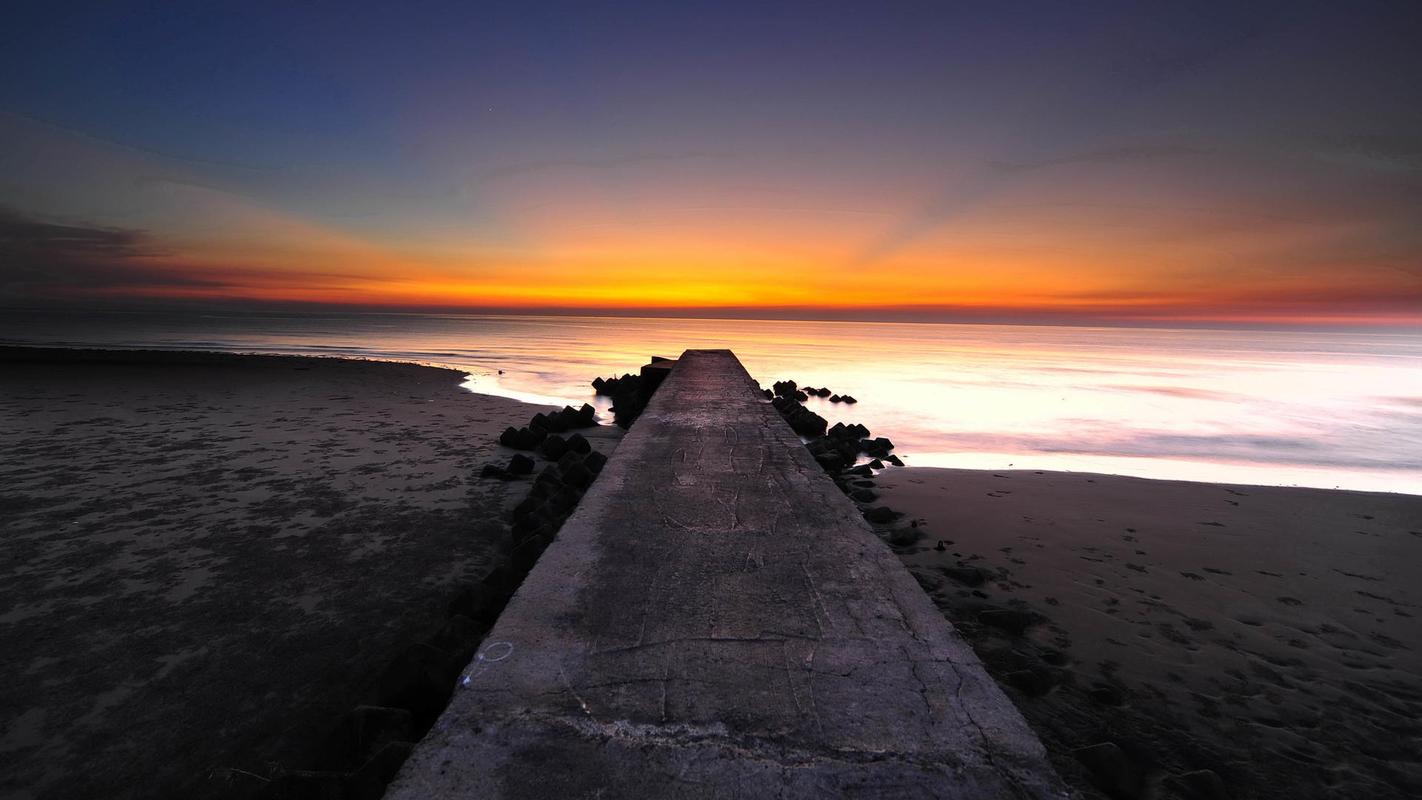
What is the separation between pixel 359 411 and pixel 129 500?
19.5ft

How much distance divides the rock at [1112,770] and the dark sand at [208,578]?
359 cm

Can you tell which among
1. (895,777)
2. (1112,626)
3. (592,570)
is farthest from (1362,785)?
(592,570)

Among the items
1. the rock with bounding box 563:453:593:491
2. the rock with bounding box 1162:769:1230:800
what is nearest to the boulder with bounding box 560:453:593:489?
the rock with bounding box 563:453:593:491

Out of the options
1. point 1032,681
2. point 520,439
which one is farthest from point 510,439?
point 1032,681

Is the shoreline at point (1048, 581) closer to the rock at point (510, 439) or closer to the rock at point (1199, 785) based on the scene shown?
the rock at point (1199, 785)

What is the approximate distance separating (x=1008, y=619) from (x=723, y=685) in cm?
280

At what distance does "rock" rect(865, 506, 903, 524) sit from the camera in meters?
6.39

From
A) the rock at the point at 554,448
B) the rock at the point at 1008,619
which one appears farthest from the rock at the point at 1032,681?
the rock at the point at 554,448

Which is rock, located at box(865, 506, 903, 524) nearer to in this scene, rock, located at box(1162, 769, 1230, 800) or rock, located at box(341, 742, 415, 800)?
rock, located at box(1162, 769, 1230, 800)

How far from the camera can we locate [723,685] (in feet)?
7.01

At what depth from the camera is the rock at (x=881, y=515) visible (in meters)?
6.39

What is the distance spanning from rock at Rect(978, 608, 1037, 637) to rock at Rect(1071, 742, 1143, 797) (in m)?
1.32

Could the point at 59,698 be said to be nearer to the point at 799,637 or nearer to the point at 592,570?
the point at 592,570

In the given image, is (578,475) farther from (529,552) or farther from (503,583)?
(503,583)
